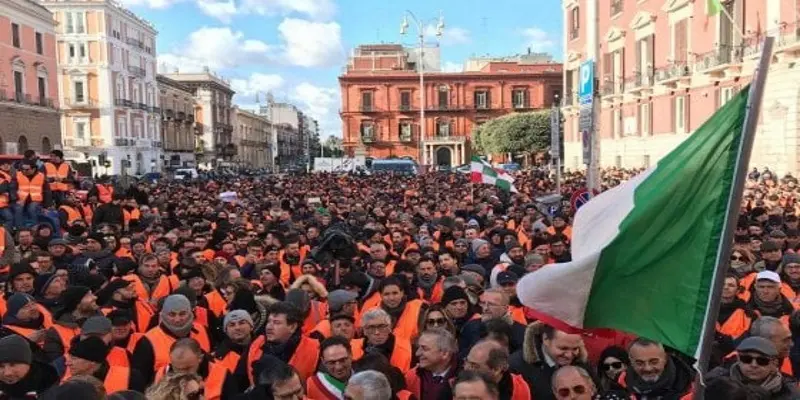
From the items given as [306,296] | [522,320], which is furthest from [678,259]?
[306,296]

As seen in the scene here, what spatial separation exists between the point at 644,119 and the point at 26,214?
2899cm

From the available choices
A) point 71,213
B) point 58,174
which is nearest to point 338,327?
point 71,213

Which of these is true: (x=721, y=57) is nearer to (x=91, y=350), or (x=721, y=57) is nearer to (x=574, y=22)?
(x=574, y=22)

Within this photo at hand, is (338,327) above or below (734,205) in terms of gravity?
below

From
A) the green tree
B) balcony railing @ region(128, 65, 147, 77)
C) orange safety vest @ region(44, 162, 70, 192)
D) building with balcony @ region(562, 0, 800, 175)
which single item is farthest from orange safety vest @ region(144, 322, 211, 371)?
balcony railing @ region(128, 65, 147, 77)

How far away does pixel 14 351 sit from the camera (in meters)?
4.66

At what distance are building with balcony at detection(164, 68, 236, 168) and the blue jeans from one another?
7551 cm

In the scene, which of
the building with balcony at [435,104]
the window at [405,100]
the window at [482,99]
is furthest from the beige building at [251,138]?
the window at [482,99]

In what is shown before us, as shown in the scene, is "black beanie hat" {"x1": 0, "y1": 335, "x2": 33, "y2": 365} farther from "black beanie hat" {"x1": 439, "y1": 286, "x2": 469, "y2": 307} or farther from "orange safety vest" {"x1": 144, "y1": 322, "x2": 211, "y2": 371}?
"black beanie hat" {"x1": 439, "y1": 286, "x2": 469, "y2": 307}

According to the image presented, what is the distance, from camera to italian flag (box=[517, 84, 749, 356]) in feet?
10.9

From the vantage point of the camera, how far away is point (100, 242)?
10477 millimetres

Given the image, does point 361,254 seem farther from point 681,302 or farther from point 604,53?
point 604,53

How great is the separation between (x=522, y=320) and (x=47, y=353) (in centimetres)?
350

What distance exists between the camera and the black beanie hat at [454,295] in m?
6.43
